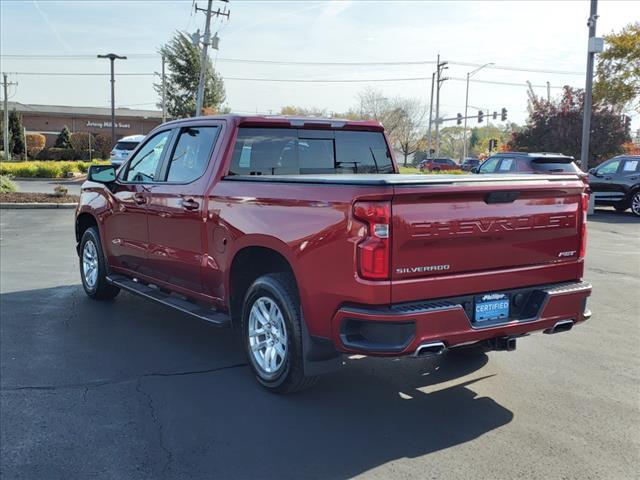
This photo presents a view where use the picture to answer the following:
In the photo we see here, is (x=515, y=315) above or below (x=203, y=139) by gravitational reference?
below

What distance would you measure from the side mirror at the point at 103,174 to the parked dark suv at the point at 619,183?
16.8 m

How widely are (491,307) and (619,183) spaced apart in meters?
17.3

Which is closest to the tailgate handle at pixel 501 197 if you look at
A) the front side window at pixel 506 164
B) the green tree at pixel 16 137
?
the front side window at pixel 506 164

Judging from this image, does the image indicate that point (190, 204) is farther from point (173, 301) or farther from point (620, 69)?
point (620, 69)

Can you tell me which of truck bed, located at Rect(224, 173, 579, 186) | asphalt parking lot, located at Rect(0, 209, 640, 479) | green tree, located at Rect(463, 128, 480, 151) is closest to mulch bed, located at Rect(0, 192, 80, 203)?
asphalt parking lot, located at Rect(0, 209, 640, 479)

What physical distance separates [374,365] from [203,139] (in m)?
2.47

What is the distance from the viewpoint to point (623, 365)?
5328mm

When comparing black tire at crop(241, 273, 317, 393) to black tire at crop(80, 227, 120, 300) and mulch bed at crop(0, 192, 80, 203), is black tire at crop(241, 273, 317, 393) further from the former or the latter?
mulch bed at crop(0, 192, 80, 203)

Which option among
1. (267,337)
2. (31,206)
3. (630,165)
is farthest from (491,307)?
(630,165)

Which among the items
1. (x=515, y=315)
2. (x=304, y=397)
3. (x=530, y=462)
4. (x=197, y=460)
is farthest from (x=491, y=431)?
(x=197, y=460)

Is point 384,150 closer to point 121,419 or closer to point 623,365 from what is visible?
point 623,365

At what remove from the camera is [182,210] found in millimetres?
5441

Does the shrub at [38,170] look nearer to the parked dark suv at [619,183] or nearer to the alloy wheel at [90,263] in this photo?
the parked dark suv at [619,183]

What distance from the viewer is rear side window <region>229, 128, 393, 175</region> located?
5.37m
